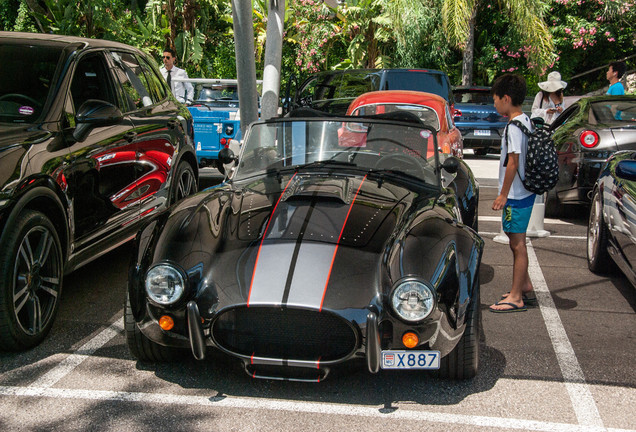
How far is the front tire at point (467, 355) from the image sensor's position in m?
3.75

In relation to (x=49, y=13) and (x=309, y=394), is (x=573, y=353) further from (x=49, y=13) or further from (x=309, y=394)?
(x=49, y=13)

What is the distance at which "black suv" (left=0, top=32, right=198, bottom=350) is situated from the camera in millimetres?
4133

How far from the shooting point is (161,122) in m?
6.38

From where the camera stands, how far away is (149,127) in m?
6.07

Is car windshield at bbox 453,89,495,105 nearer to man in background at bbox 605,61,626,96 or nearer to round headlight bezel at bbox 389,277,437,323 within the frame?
man in background at bbox 605,61,626,96

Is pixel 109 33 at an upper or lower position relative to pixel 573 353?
upper

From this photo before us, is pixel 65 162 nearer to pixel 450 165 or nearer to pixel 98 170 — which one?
pixel 98 170

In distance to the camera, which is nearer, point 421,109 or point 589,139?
point 589,139

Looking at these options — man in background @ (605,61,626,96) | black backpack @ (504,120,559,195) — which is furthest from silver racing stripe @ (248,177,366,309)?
man in background @ (605,61,626,96)

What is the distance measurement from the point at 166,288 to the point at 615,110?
21.9 feet

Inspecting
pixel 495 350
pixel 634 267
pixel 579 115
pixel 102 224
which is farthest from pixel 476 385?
pixel 579 115

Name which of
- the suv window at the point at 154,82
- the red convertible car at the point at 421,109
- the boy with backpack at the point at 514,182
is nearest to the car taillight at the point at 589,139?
the red convertible car at the point at 421,109

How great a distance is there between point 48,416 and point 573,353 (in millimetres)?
3094

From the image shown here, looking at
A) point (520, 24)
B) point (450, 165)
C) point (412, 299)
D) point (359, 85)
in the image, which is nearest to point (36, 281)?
point (412, 299)
